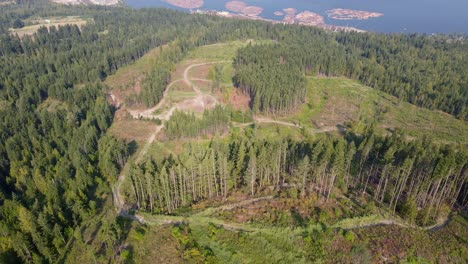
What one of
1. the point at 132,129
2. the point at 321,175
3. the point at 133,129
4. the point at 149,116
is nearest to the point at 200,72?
the point at 149,116

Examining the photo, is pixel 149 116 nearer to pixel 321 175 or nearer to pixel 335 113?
pixel 321 175

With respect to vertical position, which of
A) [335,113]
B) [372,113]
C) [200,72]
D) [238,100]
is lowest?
[372,113]

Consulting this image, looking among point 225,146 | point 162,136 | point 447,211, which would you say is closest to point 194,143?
point 162,136

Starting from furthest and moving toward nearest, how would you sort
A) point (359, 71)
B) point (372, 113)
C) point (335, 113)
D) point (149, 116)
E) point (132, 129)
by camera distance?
point (359, 71), point (372, 113), point (335, 113), point (149, 116), point (132, 129)

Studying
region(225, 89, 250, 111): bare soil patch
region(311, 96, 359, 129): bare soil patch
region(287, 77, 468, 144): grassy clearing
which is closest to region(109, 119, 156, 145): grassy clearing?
region(225, 89, 250, 111): bare soil patch

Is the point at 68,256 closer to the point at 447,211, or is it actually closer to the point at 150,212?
the point at 150,212

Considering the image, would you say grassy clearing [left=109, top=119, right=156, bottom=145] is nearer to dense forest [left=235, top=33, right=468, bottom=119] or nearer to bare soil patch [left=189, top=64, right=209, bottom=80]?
dense forest [left=235, top=33, right=468, bottom=119]
